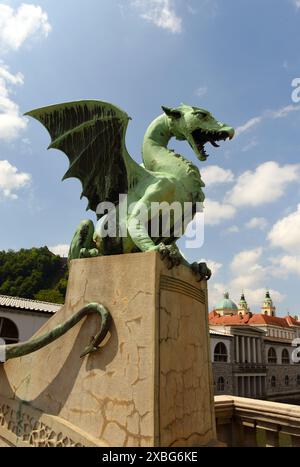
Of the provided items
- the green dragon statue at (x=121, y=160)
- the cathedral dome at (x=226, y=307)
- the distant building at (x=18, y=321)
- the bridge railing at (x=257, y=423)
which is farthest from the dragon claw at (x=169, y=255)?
the cathedral dome at (x=226, y=307)

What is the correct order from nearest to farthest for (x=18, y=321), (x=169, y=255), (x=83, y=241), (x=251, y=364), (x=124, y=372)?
(x=124, y=372)
(x=169, y=255)
(x=83, y=241)
(x=18, y=321)
(x=251, y=364)

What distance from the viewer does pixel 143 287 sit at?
3.45 metres

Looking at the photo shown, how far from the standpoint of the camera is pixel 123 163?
15.3 ft

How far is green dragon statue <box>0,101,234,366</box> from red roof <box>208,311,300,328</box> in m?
49.2

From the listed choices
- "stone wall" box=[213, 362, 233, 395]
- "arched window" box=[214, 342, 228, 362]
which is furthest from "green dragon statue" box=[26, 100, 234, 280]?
"arched window" box=[214, 342, 228, 362]

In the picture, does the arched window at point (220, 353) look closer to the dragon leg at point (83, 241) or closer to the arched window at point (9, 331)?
the arched window at point (9, 331)

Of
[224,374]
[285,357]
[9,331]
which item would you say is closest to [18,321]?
[9,331]

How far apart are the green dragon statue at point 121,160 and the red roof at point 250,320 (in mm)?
49231

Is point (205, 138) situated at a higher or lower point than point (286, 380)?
higher

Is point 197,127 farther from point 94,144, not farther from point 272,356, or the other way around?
point 272,356

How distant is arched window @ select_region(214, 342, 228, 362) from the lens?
104 ft

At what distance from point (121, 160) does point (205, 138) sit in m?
1.07

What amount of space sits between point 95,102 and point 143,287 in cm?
251
